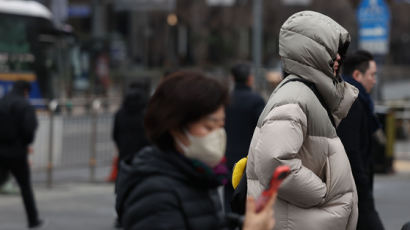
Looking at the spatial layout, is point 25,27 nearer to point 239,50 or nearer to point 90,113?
point 90,113

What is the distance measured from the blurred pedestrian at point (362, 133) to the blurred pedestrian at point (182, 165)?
6.91 ft

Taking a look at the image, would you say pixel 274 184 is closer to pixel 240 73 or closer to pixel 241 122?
pixel 241 122

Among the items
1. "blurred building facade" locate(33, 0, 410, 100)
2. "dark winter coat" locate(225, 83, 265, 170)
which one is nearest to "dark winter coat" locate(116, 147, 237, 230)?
"dark winter coat" locate(225, 83, 265, 170)

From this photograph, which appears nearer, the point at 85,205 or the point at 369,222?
the point at 369,222

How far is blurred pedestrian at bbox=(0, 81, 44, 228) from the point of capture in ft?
27.9

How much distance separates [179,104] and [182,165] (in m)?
0.20

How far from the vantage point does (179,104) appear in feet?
8.64

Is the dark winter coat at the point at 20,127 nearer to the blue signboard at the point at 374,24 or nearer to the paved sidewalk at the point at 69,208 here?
the paved sidewalk at the point at 69,208

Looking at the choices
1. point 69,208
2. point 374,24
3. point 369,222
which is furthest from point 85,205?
point 369,222

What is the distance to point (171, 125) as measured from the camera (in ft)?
8.63

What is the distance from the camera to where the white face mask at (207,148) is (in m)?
2.57

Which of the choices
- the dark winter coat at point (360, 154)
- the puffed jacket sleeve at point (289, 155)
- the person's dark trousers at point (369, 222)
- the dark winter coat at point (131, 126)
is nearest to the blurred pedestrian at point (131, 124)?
the dark winter coat at point (131, 126)

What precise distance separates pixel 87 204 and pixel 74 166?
11.5ft

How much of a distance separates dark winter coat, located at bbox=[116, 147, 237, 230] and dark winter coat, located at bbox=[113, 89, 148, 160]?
21.0ft
